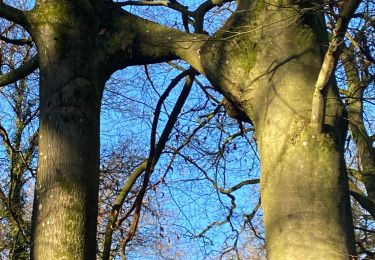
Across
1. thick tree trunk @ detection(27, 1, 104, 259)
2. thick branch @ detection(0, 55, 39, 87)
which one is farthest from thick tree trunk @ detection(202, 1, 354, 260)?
thick branch @ detection(0, 55, 39, 87)

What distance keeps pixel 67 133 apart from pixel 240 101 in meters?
1.23

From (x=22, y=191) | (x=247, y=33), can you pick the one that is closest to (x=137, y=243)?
(x=22, y=191)

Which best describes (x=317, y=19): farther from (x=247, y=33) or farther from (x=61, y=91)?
(x=61, y=91)

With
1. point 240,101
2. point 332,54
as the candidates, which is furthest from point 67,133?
point 332,54

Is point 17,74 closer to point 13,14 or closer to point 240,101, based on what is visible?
point 13,14

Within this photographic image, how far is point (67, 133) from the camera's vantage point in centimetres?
429

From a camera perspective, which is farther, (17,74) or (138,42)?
(17,74)

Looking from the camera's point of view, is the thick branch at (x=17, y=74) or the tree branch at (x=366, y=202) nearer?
the thick branch at (x=17, y=74)

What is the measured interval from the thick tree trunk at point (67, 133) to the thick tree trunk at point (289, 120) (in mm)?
941

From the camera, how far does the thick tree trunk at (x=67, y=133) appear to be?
3971mm

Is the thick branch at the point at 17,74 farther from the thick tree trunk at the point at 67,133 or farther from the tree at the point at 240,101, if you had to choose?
the thick tree trunk at the point at 67,133

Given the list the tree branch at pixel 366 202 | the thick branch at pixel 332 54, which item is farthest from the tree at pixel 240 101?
the tree branch at pixel 366 202

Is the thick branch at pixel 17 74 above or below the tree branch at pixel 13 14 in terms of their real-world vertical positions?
below

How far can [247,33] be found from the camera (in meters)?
4.34
